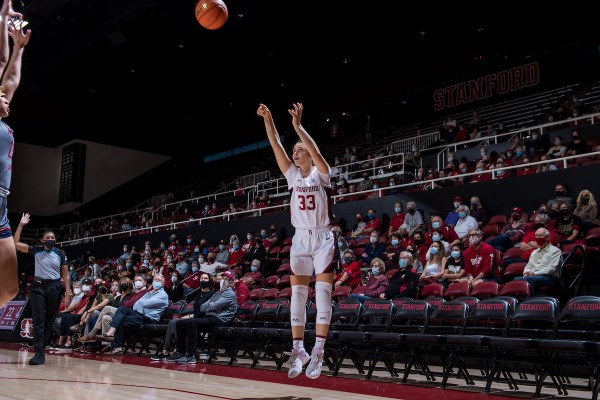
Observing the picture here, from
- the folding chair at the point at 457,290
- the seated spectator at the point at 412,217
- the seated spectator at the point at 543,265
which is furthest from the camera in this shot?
the seated spectator at the point at 412,217

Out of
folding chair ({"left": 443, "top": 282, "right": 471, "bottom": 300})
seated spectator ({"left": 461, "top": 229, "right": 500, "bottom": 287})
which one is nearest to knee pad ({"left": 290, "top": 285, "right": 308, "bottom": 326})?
folding chair ({"left": 443, "top": 282, "right": 471, "bottom": 300})

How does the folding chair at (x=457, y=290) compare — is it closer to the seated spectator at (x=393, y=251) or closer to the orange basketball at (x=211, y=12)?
the seated spectator at (x=393, y=251)

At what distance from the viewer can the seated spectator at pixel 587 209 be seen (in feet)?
29.2

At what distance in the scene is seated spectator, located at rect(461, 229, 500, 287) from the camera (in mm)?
8523

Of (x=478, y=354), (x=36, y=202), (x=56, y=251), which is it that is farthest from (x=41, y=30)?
(x=478, y=354)

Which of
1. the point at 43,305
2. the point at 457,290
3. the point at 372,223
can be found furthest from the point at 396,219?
the point at 43,305

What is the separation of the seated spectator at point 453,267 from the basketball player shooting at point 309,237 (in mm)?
4188

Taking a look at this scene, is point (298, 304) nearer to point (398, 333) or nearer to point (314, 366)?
point (314, 366)

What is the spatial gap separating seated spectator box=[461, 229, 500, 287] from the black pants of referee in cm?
579

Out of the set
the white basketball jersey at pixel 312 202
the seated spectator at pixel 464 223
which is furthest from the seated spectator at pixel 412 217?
the white basketball jersey at pixel 312 202

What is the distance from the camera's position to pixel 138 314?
9.91 m

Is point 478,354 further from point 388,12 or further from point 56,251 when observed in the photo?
point 388,12

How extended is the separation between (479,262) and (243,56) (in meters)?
14.0

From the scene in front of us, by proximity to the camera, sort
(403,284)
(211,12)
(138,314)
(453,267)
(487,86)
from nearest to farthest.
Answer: (211,12)
(403,284)
(453,267)
(138,314)
(487,86)
